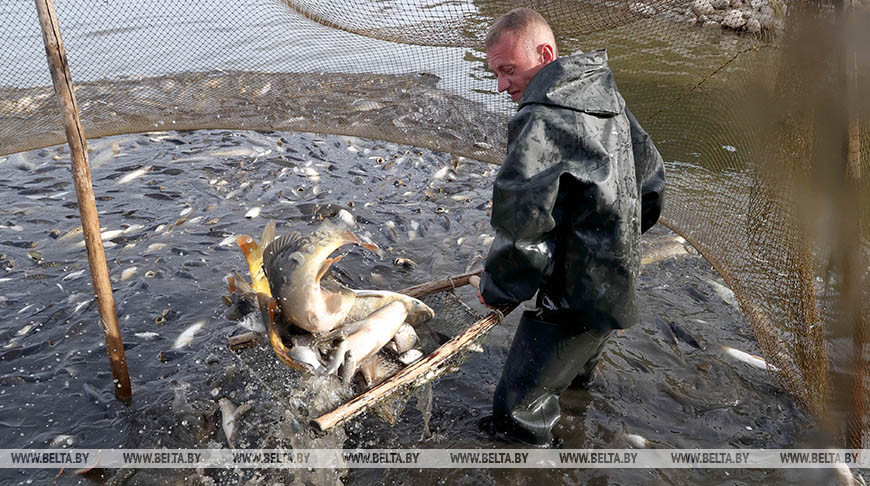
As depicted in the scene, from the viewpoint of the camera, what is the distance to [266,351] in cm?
378

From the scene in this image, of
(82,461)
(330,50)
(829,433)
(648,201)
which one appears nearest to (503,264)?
(648,201)

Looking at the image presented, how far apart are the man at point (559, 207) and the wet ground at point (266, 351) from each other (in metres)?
0.92

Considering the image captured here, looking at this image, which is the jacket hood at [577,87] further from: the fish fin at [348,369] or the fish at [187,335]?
the fish at [187,335]

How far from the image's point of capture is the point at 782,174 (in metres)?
3.93

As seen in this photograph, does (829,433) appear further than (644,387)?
No

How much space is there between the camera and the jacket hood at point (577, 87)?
286 centimetres

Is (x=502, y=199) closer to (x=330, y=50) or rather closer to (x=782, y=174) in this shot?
(x=782, y=174)

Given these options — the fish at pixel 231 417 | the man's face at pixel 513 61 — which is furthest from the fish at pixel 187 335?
the man's face at pixel 513 61

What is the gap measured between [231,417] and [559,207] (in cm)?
256

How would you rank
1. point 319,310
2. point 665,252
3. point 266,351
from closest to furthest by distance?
1. point 319,310
2. point 266,351
3. point 665,252

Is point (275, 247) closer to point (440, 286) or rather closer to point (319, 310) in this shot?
point (319, 310)

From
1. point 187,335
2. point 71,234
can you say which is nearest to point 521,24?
point 187,335

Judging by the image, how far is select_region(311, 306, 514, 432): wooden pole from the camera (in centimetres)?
285

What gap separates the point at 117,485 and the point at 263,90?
5.68 m
